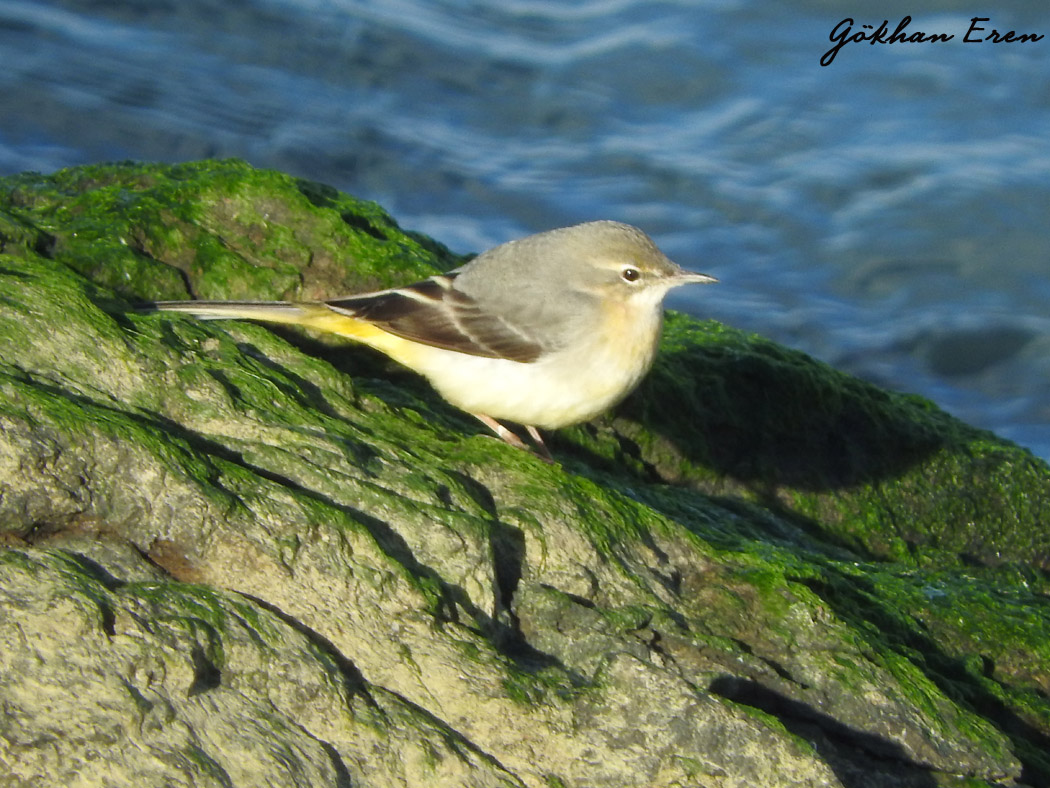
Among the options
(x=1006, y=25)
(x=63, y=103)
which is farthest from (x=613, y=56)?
(x=63, y=103)

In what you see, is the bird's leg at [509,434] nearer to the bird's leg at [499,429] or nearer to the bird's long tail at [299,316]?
the bird's leg at [499,429]

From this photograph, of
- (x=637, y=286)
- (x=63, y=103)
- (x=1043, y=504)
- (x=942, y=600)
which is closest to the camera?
(x=942, y=600)

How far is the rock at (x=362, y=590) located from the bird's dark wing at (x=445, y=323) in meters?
0.41

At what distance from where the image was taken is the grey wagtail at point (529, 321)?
6.54 m

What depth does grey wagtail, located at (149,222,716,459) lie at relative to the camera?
257 inches

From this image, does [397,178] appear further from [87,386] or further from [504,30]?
[87,386]

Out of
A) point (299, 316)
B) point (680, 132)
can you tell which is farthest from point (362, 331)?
point (680, 132)

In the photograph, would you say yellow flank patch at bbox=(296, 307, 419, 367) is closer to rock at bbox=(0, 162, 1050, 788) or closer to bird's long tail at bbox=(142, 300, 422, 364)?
bird's long tail at bbox=(142, 300, 422, 364)

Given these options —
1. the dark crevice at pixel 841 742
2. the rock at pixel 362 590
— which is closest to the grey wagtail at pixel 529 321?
the rock at pixel 362 590

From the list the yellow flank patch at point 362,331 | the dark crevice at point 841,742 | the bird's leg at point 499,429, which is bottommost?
the dark crevice at point 841,742

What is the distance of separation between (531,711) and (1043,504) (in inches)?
220

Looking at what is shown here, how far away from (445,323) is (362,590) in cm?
254

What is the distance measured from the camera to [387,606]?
443 centimetres

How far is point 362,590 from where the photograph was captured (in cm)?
445
